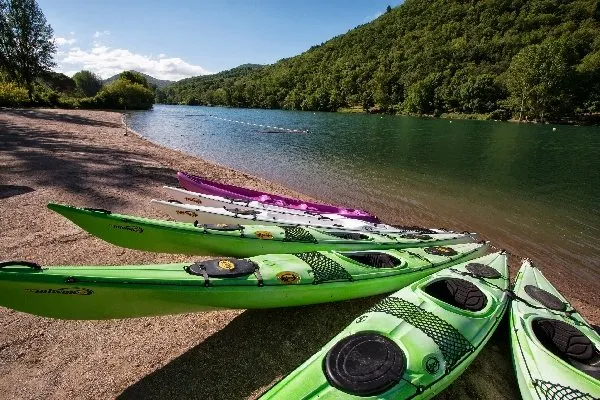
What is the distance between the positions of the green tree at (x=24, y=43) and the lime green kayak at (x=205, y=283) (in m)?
54.1

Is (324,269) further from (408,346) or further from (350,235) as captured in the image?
(350,235)

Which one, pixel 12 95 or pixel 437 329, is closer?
pixel 437 329

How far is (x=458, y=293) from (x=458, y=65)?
89433mm

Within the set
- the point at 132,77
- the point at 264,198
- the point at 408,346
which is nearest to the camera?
the point at 408,346

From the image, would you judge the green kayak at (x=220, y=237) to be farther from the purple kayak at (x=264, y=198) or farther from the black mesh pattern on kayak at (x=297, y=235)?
the purple kayak at (x=264, y=198)

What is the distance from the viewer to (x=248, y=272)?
4891 millimetres

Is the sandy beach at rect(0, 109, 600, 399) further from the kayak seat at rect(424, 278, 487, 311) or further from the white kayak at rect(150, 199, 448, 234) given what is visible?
the white kayak at rect(150, 199, 448, 234)

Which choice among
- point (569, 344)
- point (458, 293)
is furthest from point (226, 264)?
point (569, 344)

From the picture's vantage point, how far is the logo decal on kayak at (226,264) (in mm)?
4830

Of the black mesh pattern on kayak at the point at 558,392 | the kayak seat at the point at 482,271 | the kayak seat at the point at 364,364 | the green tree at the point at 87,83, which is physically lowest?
the black mesh pattern on kayak at the point at 558,392

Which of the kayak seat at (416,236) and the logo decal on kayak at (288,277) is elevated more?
the logo decal on kayak at (288,277)

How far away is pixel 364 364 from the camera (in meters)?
3.44

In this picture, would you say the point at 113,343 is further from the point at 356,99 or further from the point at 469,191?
the point at 356,99

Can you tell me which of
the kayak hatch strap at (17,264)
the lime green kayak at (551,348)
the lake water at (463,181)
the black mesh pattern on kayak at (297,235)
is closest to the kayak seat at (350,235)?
the black mesh pattern on kayak at (297,235)
